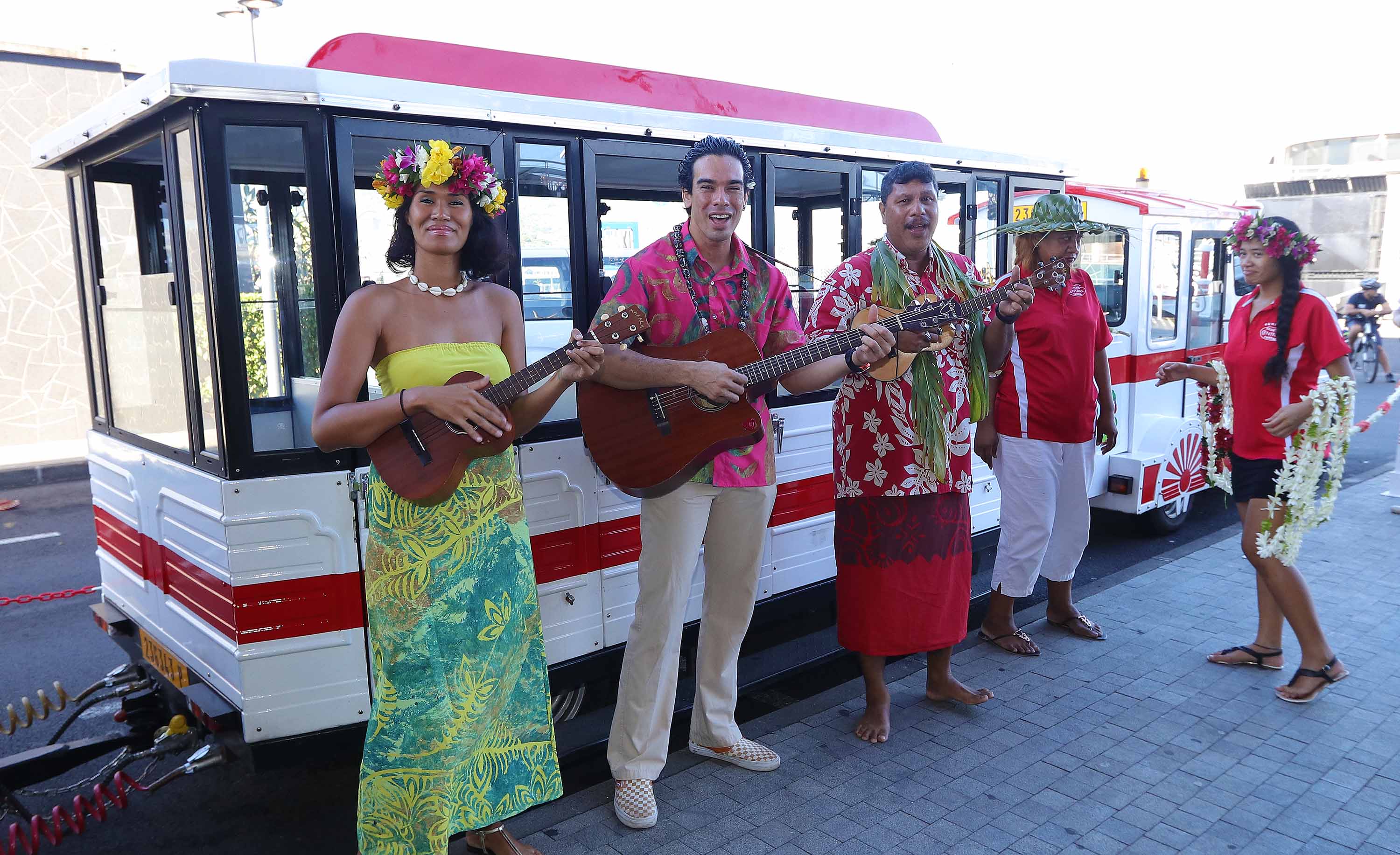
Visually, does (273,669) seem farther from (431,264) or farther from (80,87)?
(80,87)

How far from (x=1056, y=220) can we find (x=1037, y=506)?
1315 millimetres

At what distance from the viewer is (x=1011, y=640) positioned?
460 cm

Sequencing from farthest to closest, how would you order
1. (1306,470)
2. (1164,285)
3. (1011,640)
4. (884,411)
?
(1164,285) < (1011,640) < (1306,470) < (884,411)

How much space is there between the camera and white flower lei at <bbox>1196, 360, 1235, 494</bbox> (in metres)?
4.55

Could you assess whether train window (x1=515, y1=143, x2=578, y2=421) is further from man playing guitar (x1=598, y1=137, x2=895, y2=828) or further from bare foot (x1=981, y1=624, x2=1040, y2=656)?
bare foot (x1=981, y1=624, x2=1040, y2=656)

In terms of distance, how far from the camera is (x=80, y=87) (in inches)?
438

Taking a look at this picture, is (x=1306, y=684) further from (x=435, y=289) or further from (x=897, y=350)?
(x=435, y=289)

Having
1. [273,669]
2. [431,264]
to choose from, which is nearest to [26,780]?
[273,669]

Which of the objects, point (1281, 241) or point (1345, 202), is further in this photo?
point (1345, 202)

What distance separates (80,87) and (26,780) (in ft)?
35.1

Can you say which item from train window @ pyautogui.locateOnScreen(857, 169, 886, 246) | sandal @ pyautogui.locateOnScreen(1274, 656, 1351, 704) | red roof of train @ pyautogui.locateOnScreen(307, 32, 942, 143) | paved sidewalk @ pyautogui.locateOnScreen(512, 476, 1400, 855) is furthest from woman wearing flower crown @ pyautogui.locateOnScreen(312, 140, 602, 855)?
sandal @ pyautogui.locateOnScreen(1274, 656, 1351, 704)

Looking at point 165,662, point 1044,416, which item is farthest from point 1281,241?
point 165,662

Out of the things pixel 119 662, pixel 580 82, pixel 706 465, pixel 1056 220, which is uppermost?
pixel 580 82

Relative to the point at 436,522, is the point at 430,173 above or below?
above
